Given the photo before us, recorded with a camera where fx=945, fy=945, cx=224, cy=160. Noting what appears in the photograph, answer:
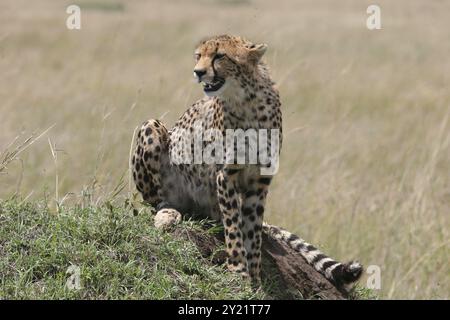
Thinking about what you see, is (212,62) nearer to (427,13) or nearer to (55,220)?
(55,220)

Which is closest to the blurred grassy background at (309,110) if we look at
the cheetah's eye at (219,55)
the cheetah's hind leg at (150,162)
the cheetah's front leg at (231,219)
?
the cheetah's hind leg at (150,162)

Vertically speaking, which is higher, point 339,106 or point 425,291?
point 339,106

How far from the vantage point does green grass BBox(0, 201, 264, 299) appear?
444cm

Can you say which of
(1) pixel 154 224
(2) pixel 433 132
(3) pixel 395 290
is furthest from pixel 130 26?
(1) pixel 154 224

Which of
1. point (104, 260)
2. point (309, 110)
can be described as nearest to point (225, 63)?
point (104, 260)

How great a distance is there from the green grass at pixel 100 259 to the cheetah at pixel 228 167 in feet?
0.89

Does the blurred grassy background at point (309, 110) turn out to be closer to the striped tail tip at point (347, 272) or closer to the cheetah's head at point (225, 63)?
the cheetah's head at point (225, 63)

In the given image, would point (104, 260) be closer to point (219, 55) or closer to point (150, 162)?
point (150, 162)

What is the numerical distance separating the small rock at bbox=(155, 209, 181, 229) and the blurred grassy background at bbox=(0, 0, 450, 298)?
53 cm

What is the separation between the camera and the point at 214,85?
4.87 m

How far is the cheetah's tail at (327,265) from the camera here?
5379mm

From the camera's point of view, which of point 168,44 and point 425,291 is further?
point 168,44

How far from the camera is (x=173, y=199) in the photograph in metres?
5.58

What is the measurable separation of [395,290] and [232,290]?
2.45 meters
